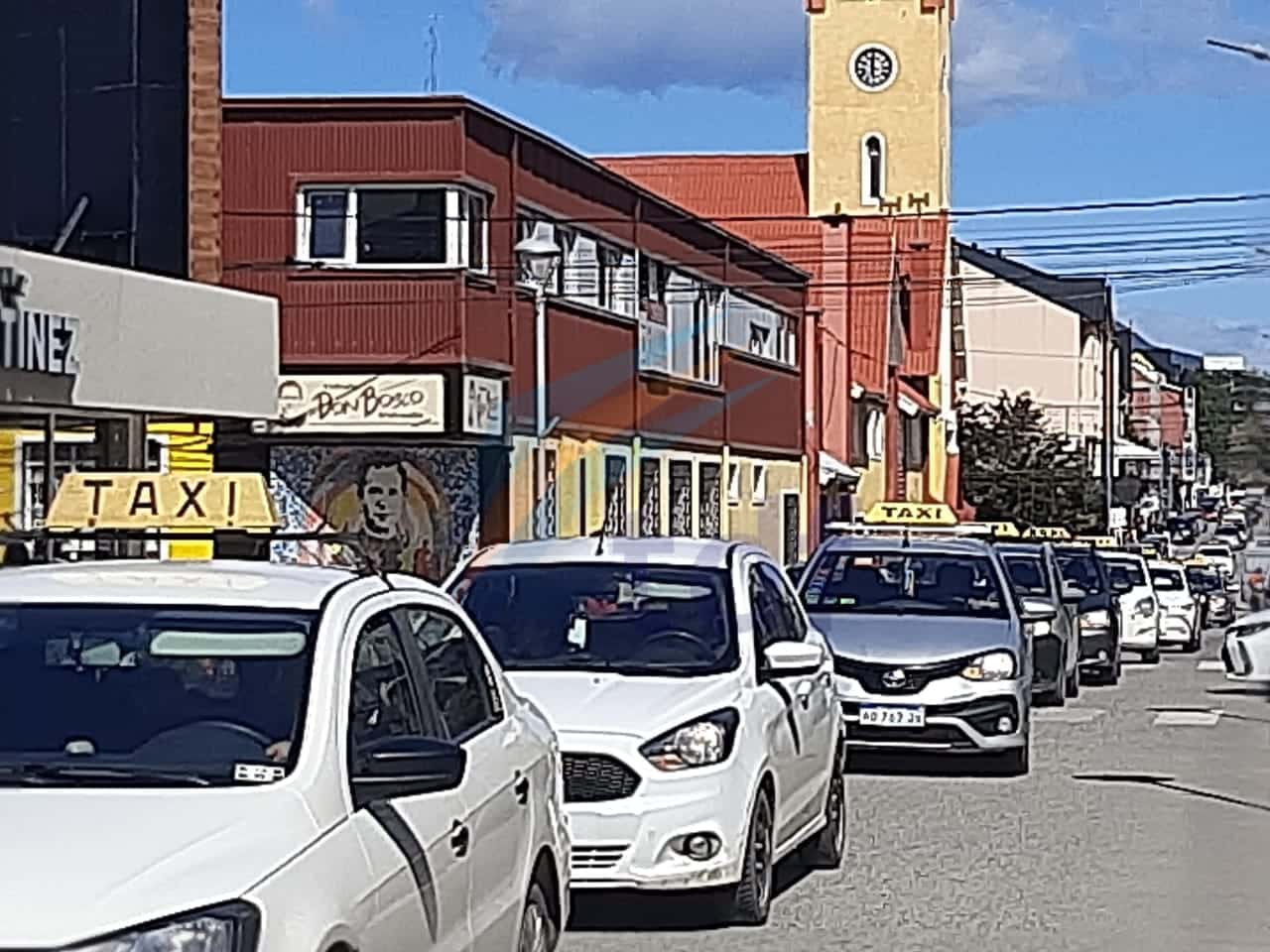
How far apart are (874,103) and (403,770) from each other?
63.3 metres

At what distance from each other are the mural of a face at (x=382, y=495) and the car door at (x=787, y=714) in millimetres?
20512

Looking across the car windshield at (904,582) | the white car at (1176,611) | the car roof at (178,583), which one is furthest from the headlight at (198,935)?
the white car at (1176,611)

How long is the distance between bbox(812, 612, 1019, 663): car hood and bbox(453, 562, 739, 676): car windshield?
18.0ft

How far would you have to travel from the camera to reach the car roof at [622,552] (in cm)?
1193

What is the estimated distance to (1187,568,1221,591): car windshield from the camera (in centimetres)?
4616

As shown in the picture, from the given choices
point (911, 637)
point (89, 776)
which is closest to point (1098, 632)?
point (911, 637)

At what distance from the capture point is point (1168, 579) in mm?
39750

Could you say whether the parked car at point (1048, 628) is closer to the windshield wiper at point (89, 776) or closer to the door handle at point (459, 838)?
the door handle at point (459, 838)

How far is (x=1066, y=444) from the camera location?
269 ft

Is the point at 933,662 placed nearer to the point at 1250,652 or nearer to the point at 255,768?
the point at 1250,652

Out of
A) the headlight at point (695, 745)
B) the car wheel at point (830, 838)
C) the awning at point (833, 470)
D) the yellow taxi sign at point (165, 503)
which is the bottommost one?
the car wheel at point (830, 838)

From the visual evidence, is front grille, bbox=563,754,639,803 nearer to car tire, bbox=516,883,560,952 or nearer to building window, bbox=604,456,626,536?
car tire, bbox=516,883,560,952

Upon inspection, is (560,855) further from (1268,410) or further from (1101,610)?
(1101,610)

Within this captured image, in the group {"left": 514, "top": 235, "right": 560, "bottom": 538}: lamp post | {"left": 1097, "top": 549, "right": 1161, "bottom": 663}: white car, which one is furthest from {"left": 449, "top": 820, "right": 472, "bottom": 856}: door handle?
{"left": 1097, "top": 549, "right": 1161, "bottom": 663}: white car
